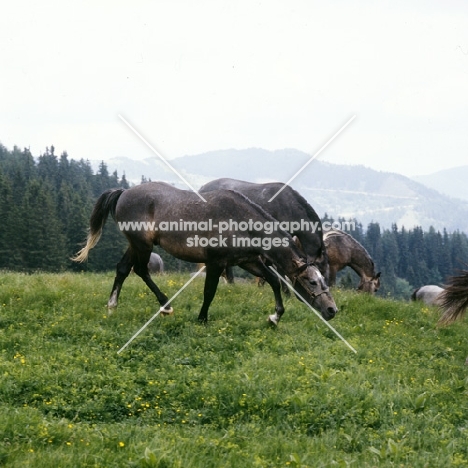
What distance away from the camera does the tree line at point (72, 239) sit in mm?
66438

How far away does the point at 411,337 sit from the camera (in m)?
12.3

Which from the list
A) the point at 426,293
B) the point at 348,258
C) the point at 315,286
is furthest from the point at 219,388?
the point at 426,293

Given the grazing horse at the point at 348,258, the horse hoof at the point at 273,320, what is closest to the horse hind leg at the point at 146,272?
the horse hoof at the point at 273,320

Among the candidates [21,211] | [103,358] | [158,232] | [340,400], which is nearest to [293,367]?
[340,400]

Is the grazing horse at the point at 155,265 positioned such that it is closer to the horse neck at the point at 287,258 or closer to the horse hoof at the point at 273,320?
the horse hoof at the point at 273,320

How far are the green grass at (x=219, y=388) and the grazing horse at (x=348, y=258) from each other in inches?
254

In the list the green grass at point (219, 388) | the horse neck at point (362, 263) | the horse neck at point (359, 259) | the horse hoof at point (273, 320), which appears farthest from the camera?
the horse neck at point (362, 263)

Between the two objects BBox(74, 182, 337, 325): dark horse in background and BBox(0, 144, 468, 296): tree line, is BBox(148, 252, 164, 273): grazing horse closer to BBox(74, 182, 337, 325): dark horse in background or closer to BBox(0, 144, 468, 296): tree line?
BBox(0, 144, 468, 296): tree line

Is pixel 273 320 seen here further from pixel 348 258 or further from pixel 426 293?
pixel 426 293

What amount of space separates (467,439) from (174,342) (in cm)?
529

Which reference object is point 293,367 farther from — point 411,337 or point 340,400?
point 411,337

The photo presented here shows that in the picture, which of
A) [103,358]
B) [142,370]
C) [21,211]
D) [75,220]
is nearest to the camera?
[142,370]

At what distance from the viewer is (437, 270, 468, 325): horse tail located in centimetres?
1073

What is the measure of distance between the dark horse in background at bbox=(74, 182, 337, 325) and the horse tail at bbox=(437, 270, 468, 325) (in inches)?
83.1
